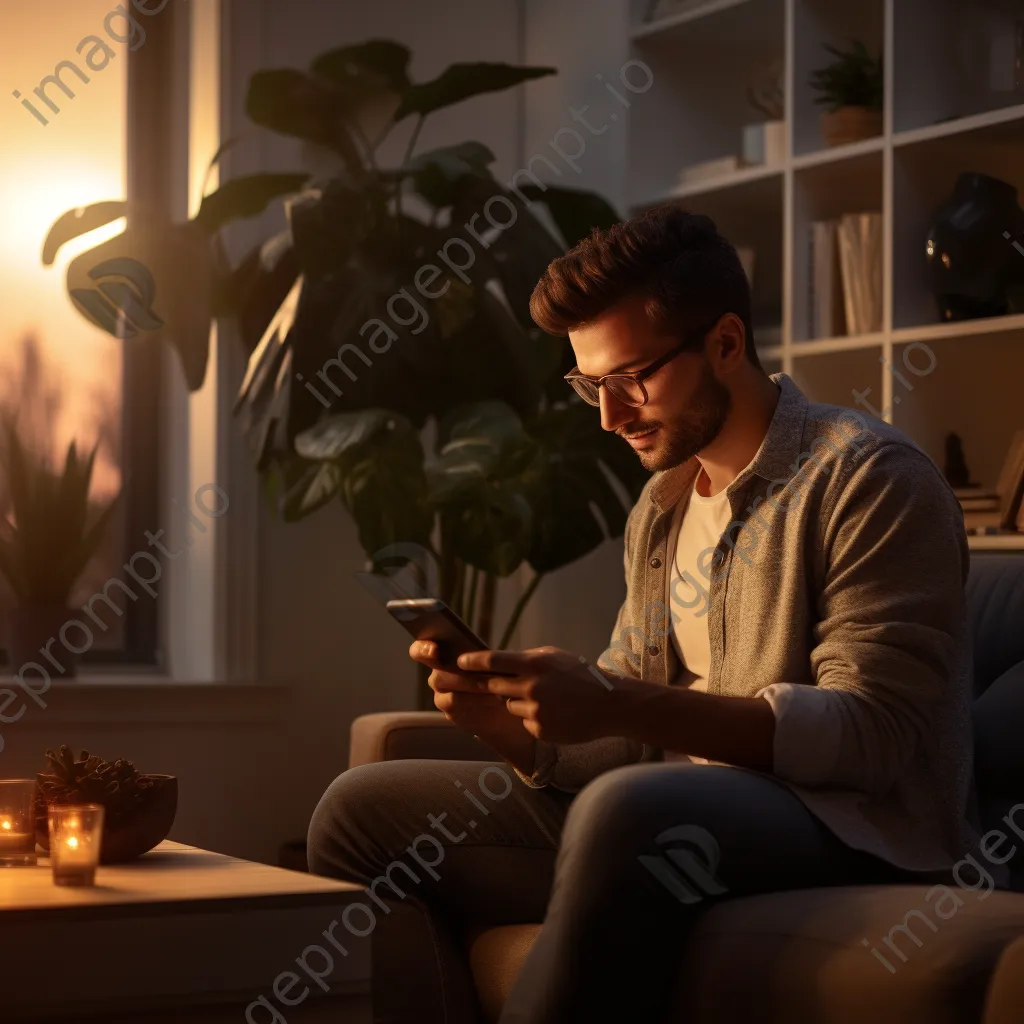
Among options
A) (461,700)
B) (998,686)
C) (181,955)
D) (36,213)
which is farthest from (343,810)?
(36,213)

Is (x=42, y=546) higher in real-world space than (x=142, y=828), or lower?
higher

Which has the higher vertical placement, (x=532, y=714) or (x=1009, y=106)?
(x=1009, y=106)

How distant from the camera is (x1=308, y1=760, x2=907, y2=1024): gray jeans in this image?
1278 millimetres

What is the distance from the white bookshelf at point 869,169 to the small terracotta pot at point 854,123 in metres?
0.06

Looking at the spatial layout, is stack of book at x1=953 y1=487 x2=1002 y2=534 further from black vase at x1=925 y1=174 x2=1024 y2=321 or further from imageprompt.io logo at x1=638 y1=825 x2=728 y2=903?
imageprompt.io logo at x1=638 y1=825 x2=728 y2=903

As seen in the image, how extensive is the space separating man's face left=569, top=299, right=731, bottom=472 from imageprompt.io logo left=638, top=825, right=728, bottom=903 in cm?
53

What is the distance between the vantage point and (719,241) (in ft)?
5.86

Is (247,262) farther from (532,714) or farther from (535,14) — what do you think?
(532,714)

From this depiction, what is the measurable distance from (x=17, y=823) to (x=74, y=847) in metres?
0.25

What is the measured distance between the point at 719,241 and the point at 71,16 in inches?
92.1

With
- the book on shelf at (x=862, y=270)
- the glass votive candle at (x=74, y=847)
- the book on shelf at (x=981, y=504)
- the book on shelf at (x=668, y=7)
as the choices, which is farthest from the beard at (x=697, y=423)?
the book on shelf at (x=668, y=7)

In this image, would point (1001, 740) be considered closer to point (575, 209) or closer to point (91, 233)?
point (575, 209)

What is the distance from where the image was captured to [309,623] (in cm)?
348

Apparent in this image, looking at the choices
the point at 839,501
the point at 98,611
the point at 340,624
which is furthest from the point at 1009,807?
the point at 98,611
